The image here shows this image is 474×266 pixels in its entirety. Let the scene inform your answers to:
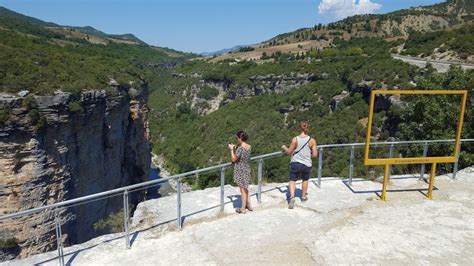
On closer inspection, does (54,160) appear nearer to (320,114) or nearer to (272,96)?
(320,114)

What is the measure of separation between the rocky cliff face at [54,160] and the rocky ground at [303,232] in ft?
47.5

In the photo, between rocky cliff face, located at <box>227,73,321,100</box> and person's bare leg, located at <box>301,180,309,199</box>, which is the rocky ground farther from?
rocky cliff face, located at <box>227,73,321,100</box>

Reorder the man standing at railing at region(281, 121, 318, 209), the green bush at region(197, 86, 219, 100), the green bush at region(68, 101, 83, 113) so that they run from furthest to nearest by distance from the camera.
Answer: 1. the green bush at region(197, 86, 219, 100)
2. the green bush at region(68, 101, 83, 113)
3. the man standing at railing at region(281, 121, 318, 209)

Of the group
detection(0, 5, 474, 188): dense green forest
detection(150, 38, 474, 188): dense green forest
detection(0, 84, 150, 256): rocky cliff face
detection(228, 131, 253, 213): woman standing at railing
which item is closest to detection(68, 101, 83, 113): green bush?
detection(0, 84, 150, 256): rocky cliff face

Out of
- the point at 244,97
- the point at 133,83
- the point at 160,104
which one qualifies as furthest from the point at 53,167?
the point at 160,104

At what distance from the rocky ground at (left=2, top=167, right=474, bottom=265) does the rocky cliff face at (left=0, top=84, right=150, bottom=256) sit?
14488 millimetres

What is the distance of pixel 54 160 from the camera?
21562mm

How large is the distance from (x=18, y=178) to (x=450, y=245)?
20.2m

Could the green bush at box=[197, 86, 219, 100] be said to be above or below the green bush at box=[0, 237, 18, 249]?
above

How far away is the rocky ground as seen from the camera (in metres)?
5.89

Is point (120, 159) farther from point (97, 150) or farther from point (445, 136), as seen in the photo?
point (445, 136)

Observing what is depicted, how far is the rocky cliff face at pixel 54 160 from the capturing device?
63.0 ft

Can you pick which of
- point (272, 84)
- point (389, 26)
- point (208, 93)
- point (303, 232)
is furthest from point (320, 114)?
point (389, 26)

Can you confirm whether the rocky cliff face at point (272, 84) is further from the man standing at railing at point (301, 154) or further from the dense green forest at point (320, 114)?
the man standing at railing at point (301, 154)
